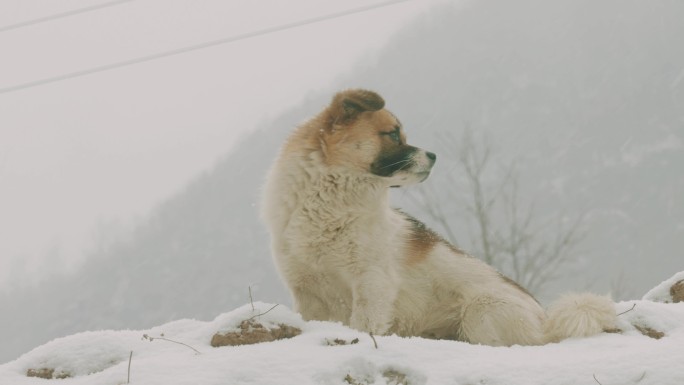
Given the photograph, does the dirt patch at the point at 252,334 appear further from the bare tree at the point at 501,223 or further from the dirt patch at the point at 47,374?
the bare tree at the point at 501,223

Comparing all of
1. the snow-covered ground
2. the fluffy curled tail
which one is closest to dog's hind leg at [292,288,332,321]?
the snow-covered ground

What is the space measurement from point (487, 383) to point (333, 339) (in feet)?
3.07

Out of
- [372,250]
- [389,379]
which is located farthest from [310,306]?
[389,379]

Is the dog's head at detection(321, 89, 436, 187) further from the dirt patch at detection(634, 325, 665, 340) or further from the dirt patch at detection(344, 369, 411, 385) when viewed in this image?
the dirt patch at detection(344, 369, 411, 385)

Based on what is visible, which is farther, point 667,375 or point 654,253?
point 654,253

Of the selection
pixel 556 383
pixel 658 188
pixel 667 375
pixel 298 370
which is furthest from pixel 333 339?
pixel 658 188

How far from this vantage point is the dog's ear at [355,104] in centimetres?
569

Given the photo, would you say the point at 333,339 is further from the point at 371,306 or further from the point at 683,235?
the point at 683,235

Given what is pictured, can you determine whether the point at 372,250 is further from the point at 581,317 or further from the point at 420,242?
the point at 581,317

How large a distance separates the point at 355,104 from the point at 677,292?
3.19m

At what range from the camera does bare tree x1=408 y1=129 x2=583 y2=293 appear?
66.4 ft

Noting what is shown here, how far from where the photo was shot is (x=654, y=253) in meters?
60.2

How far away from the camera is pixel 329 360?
321 centimetres

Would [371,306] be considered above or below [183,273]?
above
